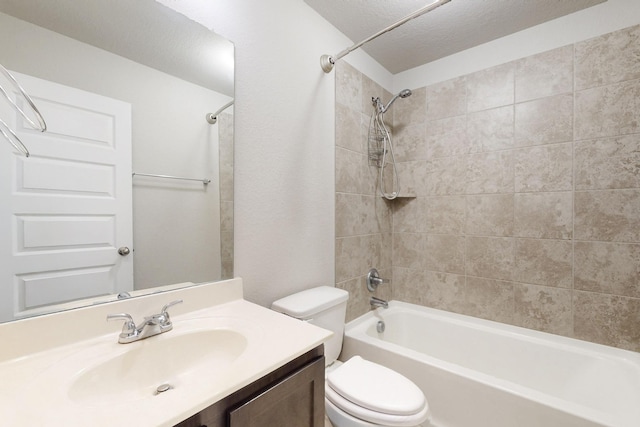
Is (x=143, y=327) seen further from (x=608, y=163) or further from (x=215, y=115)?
(x=608, y=163)

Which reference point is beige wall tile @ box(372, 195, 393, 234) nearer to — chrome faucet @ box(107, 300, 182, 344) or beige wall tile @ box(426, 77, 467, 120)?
beige wall tile @ box(426, 77, 467, 120)

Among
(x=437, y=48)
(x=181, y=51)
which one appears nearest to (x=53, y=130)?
(x=181, y=51)

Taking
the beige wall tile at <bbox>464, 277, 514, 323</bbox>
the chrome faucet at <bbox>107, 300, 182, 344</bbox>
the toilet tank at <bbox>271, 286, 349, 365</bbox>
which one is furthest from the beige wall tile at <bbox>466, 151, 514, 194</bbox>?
the chrome faucet at <bbox>107, 300, 182, 344</bbox>

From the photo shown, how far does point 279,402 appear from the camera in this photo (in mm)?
709

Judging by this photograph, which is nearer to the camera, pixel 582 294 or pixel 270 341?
pixel 270 341

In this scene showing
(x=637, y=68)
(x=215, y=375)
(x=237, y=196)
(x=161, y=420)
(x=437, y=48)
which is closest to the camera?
(x=161, y=420)

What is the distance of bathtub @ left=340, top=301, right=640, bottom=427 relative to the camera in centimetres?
117

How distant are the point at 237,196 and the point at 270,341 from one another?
67cm

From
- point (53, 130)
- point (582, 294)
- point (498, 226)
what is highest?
point (53, 130)

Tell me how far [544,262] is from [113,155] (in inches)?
91.6

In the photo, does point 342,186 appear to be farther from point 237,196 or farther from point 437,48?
point 437,48

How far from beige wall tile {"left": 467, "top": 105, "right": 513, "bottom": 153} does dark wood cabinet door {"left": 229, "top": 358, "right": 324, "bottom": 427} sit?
1.83m

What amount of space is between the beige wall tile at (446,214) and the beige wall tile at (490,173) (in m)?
0.13

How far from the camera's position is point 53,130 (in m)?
0.81
